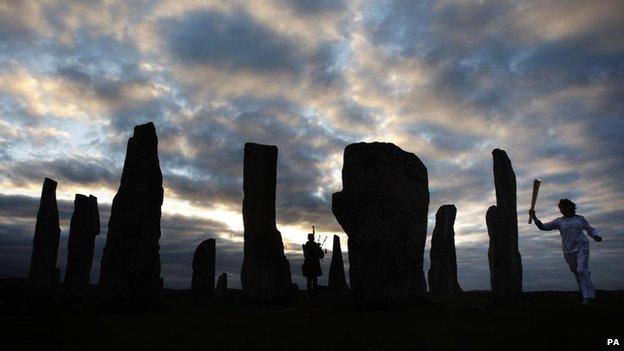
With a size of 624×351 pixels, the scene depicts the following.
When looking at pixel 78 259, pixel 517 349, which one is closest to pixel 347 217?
pixel 517 349

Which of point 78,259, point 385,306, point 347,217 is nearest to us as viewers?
point 385,306

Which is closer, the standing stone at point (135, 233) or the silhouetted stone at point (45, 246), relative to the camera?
the standing stone at point (135, 233)

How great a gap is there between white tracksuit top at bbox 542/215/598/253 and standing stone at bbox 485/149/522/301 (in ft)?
10.8

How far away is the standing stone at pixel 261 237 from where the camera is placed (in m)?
12.6

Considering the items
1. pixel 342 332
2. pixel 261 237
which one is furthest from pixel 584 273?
pixel 261 237

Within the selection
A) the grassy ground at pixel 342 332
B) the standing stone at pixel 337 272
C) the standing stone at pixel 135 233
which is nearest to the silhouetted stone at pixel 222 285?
the standing stone at pixel 337 272

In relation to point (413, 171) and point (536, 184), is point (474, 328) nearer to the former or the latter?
point (413, 171)

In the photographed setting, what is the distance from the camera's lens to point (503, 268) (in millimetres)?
12398

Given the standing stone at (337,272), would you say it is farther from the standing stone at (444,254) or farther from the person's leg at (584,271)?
the person's leg at (584,271)

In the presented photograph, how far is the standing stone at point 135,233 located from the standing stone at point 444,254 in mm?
13272

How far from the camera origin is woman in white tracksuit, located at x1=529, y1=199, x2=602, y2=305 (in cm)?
884

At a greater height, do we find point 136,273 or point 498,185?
point 498,185

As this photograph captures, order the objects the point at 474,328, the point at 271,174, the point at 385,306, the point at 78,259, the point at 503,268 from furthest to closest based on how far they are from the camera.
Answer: the point at 78,259, the point at 271,174, the point at 503,268, the point at 385,306, the point at 474,328

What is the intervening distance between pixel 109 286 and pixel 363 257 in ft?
17.2
